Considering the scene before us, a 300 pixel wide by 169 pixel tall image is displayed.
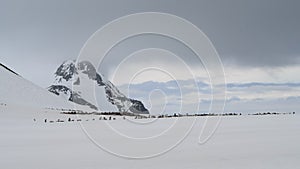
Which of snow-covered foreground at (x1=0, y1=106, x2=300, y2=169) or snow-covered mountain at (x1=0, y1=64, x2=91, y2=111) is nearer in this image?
snow-covered foreground at (x1=0, y1=106, x2=300, y2=169)

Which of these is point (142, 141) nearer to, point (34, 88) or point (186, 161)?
point (186, 161)

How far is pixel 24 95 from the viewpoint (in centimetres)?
4138

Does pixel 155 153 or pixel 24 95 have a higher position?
pixel 24 95

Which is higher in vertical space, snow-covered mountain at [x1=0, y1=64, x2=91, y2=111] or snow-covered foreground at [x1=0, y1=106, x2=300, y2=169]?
snow-covered mountain at [x1=0, y1=64, x2=91, y2=111]

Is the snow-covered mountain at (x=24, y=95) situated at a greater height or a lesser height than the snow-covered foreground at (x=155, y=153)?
greater

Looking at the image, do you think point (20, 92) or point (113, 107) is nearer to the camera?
point (20, 92)

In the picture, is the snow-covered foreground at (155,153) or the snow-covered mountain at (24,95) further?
the snow-covered mountain at (24,95)

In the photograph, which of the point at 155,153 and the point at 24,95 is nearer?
the point at 155,153

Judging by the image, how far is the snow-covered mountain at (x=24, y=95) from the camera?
1498 inches

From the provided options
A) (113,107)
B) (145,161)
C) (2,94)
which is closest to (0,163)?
(145,161)

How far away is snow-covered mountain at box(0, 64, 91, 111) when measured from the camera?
38056 millimetres

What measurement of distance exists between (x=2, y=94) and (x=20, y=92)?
264cm

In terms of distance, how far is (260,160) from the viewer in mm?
7828

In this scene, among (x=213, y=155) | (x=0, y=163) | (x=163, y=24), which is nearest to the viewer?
(x=0, y=163)
